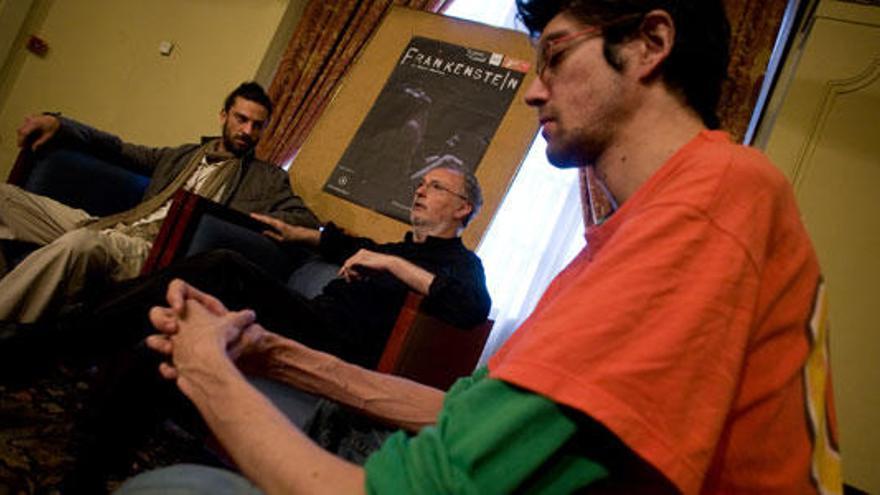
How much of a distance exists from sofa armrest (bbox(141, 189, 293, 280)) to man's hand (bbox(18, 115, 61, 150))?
2.50ft

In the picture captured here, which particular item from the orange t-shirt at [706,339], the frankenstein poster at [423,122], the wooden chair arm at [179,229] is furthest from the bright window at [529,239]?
the orange t-shirt at [706,339]

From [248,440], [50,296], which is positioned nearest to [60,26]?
[50,296]

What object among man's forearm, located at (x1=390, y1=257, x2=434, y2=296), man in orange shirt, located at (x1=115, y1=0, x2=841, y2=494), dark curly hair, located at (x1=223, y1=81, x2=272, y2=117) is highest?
dark curly hair, located at (x1=223, y1=81, x2=272, y2=117)

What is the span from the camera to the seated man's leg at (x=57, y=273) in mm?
1715

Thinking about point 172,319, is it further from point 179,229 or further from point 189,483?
point 179,229

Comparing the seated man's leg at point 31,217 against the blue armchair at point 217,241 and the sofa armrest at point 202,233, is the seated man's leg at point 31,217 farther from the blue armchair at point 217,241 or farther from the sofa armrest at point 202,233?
the sofa armrest at point 202,233

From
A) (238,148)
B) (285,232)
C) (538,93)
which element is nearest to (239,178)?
(238,148)

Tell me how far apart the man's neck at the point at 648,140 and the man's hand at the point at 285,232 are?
1.82 meters

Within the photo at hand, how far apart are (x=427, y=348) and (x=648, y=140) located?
3.45 feet

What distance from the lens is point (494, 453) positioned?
1.27ft

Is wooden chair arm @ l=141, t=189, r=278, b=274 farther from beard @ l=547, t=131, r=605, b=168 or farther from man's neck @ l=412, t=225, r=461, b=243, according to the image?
beard @ l=547, t=131, r=605, b=168

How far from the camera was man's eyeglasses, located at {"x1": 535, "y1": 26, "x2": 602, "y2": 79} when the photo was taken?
0.79 metres

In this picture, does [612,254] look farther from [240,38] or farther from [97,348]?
[240,38]

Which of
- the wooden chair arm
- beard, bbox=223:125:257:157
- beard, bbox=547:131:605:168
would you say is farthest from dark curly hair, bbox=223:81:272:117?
beard, bbox=547:131:605:168
